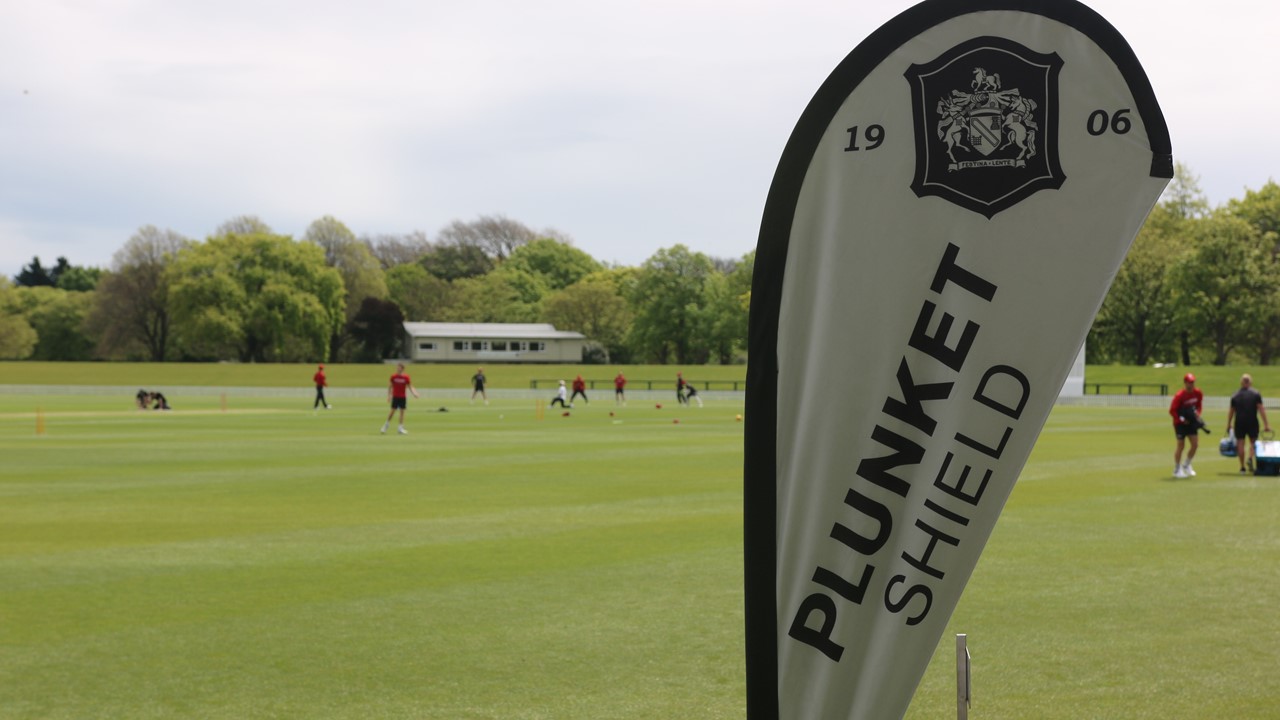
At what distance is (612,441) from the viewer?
101ft

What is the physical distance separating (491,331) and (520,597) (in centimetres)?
11254

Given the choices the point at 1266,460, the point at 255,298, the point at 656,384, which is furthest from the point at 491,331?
the point at 1266,460

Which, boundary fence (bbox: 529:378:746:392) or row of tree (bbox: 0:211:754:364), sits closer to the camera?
boundary fence (bbox: 529:378:746:392)

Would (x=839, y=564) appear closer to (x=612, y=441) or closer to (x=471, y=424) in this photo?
(x=612, y=441)

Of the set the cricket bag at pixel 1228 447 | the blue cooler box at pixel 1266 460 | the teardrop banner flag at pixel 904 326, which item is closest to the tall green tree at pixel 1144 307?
the cricket bag at pixel 1228 447

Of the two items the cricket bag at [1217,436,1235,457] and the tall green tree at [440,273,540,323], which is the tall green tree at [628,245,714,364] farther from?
the cricket bag at [1217,436,1235,457]

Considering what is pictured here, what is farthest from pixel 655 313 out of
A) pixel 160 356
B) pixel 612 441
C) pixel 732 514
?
pixel 732 514

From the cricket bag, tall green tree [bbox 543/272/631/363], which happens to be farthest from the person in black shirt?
tall green tree [bbox 543/272/631/363]

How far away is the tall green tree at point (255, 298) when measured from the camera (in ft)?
346

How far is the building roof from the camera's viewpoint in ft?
388

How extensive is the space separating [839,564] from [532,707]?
347cm

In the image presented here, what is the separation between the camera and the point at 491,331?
12156 cm

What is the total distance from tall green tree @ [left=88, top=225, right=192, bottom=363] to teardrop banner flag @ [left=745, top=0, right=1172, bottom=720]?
11563 centimetres

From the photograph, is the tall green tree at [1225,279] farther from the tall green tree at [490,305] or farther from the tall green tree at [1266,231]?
the tall green tree at [490,305]
